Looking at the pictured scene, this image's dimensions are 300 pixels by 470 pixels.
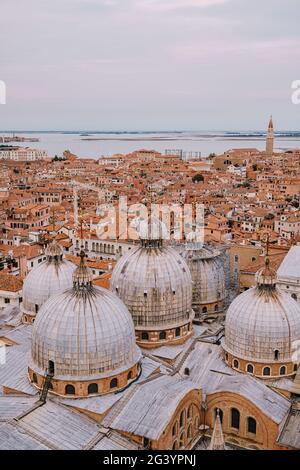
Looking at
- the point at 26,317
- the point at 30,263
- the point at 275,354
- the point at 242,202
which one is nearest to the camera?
the point at 275,354

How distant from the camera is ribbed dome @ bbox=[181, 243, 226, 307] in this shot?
14016mm

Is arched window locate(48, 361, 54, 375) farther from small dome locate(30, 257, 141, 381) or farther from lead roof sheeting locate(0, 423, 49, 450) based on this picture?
lead roof sheeting locate(0, 423, 49, 450)

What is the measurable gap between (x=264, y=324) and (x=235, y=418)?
6.18 feet

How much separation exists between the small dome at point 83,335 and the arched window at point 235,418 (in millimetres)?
1960

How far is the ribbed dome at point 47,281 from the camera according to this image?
516 inches

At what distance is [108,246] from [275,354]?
52.4ft

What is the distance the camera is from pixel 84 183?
2370 inches

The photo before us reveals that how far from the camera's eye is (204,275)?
14.0m

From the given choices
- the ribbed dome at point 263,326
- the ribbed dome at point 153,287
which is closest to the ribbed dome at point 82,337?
the ribbed dome at point 153,287

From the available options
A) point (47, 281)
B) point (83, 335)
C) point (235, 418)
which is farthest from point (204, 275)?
point (83, 335)

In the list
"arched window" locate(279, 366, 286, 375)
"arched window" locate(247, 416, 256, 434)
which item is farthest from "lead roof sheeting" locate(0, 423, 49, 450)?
"arched window" locate(279, 366, 286, 375)

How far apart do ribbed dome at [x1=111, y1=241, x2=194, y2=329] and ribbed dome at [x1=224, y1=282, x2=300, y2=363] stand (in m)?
1.23

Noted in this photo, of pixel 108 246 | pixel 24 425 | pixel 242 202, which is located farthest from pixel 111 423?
pixel 242 202
